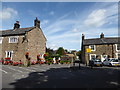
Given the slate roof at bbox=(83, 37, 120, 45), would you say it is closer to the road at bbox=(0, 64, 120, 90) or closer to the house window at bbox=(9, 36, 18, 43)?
the road at bbox=(0, 64, 120, 90)

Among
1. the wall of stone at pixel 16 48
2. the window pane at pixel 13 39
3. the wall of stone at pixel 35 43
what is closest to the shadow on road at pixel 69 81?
the wall of stone at pixel 16 48

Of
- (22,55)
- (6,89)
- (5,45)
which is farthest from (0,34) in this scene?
(6,89)

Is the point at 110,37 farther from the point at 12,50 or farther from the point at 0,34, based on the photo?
the point at 0,34

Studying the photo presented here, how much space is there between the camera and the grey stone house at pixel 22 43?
71.6 feet

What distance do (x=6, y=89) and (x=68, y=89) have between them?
3839mm

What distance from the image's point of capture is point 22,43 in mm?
22031

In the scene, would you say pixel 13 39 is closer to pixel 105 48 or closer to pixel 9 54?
pixel 9 54

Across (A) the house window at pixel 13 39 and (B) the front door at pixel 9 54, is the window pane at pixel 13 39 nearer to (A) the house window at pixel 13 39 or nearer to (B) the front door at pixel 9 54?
(A) the house window at pixel 13 39

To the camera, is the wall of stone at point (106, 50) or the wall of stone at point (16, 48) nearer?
the wall of stone at point (16, 48)

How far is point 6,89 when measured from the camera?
6.69m

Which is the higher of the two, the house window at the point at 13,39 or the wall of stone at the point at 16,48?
the house window at the point at 13,39

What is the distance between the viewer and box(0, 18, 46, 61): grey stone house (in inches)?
860

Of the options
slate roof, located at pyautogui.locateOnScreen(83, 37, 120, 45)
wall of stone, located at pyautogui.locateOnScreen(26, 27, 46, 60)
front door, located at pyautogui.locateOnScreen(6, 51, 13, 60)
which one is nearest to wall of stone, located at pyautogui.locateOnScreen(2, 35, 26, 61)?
front door, located at pyautogui.locateOnScreen(6, 51, 13, 60)

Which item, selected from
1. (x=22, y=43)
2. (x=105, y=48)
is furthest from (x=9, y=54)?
(x=105, y=48)
